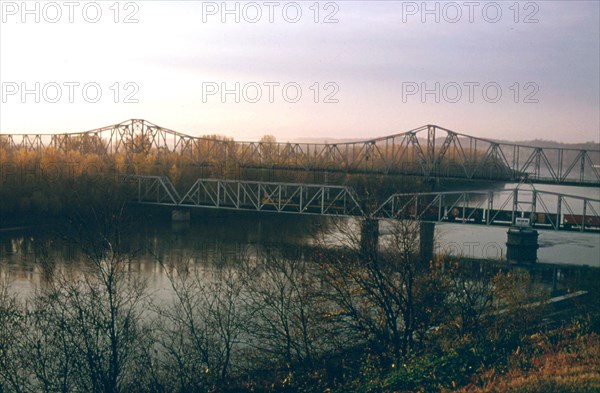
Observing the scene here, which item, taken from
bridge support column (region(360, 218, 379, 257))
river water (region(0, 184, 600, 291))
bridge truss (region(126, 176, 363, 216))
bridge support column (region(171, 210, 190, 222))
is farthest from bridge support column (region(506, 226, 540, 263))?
bridge support column (region(171, 210, 190, 222))

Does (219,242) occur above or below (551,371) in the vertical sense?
below

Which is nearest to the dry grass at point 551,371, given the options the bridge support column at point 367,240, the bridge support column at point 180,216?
the bridge support column at point 367,240

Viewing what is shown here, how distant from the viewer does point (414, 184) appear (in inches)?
1447

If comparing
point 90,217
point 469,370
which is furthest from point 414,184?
point 469,370

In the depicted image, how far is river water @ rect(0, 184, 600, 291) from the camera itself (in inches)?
754

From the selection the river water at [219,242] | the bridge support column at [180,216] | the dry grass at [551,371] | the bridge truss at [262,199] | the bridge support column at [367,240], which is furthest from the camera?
the bridge support column at [180,216]

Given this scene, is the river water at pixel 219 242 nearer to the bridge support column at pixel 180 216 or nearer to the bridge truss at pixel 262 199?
the bridge support column at pixel 180 216

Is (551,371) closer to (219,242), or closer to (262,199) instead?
(219,242)

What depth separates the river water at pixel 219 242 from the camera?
19.2 meters

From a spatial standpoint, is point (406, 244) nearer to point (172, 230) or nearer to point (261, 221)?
point (172, 230)

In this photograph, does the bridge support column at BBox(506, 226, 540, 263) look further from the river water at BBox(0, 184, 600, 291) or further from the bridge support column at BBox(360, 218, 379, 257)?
the bridge support column at BBox(360, 218, 379, 257)

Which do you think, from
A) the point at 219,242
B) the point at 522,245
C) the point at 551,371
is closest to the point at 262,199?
the point at 219,242

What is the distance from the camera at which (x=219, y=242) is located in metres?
26.8

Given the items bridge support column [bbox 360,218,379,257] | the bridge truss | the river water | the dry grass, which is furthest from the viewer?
the bridge truss
